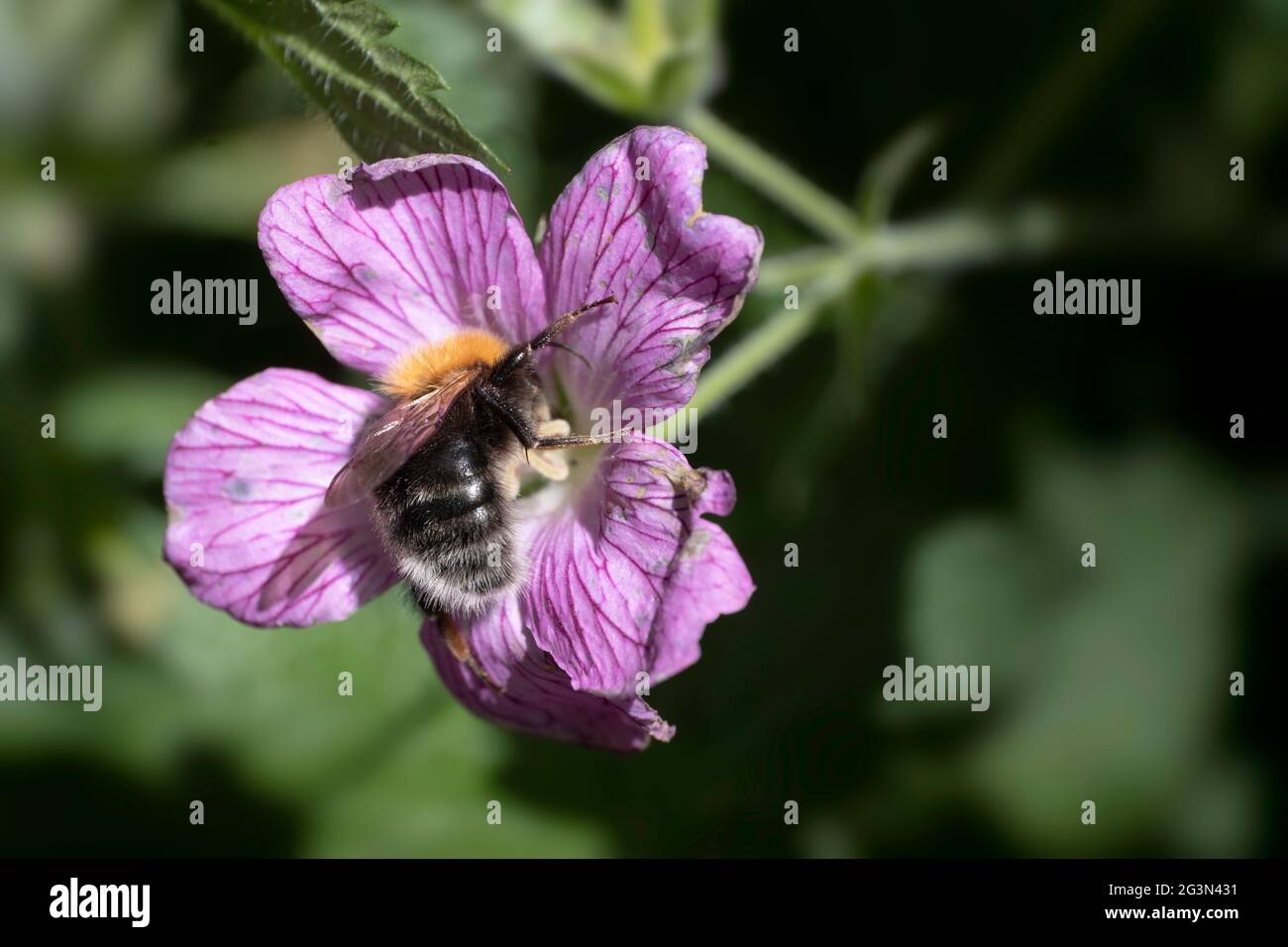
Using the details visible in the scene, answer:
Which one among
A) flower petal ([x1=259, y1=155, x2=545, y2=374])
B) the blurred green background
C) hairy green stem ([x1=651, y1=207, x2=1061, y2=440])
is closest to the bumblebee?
flower petal ([x1=259, y1=155, x2=545, y2=374])

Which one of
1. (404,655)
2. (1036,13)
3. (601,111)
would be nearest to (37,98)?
(601,111)

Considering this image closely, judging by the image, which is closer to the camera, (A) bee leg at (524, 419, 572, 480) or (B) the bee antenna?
(B) the bee antenna

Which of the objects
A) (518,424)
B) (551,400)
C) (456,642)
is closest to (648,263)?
(518,424)

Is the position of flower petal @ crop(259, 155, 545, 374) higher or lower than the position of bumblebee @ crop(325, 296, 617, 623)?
higher

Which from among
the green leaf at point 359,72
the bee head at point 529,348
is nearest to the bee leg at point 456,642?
the bee head at point 529,348

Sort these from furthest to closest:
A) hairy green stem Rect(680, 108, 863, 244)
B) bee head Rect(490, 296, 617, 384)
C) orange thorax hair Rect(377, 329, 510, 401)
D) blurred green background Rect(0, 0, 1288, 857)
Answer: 1. blurred green background Rect(0, 0, 1288, 857)
2. hairy green stem Rect(680, 108, 863, 244)
3. orange thorax hair Rect(377, 329, 510, 401)
4. bee head Rect(490, 296, 617, 384)

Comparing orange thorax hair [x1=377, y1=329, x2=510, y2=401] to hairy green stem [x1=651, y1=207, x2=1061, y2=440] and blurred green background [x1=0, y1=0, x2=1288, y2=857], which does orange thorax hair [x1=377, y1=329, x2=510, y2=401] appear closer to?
hairy green stem [x1=651, y1=207, x2=1061, y2=440]

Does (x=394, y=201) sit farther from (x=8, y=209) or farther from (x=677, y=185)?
(x=8, y=209)
